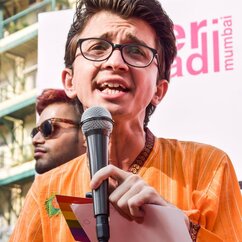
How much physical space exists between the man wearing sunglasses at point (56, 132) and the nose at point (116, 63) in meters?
1.16

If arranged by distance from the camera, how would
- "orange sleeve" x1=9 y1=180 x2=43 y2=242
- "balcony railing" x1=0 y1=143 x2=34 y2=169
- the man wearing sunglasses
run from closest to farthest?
"orange sleeve" x1=9 y1=180 x2=43 y2=242 < the man wearing sunglasses < "balcony railing" x1=0 y1=143 x2=34 y2=169

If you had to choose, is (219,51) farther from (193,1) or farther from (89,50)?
(89,50)

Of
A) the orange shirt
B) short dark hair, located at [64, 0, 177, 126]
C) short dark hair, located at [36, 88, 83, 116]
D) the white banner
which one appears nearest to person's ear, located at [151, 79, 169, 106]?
short dark hair, located at [64, 0, 177, 126]

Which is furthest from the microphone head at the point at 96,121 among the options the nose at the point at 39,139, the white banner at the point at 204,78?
the nose at the point at 39,139

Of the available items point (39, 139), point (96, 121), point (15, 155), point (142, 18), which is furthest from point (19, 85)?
→ point (96, 121)

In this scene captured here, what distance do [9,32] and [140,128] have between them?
463 centimetres

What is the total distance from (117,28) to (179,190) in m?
A: 0.45

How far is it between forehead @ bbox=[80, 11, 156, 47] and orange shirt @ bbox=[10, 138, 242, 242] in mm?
308

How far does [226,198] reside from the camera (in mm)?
1860

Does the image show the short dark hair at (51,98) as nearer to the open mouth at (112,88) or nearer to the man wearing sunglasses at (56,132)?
the man wearing sunglasses at (56,132)

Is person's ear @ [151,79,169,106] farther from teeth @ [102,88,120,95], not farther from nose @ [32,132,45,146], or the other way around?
nose @ [32,132,45,146]

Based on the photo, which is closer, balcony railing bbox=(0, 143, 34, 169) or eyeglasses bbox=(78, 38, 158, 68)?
eyeglasses bbox=(78, 38, 158, 68)

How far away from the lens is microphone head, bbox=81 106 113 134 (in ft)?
5.27

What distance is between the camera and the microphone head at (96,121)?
1.61m
